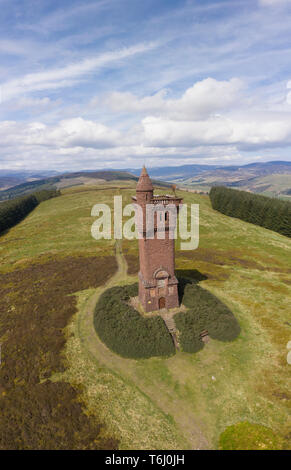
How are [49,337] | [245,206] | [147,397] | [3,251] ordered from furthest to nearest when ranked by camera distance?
[245,206] → [3,251] → [49,337] → [147,397]

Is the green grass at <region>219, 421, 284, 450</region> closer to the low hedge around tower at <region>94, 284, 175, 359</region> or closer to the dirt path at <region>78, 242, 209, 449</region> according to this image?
the dirt path at <region>78, 242, 209, 449</region>

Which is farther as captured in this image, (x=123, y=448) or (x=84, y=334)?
(x=84, y=334)

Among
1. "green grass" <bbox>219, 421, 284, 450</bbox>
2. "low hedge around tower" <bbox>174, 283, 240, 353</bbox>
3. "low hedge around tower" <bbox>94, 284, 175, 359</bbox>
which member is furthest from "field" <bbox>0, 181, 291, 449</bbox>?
"low hedge around tower" <bbox>174, 283, 240, 353</bbox>

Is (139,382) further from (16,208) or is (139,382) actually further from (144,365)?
(16,208)

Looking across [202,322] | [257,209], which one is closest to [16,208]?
[202,322]

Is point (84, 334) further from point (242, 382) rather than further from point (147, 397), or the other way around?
point (242, 382)

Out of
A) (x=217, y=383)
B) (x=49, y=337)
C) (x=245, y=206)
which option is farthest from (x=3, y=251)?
(x=245, y=206)
